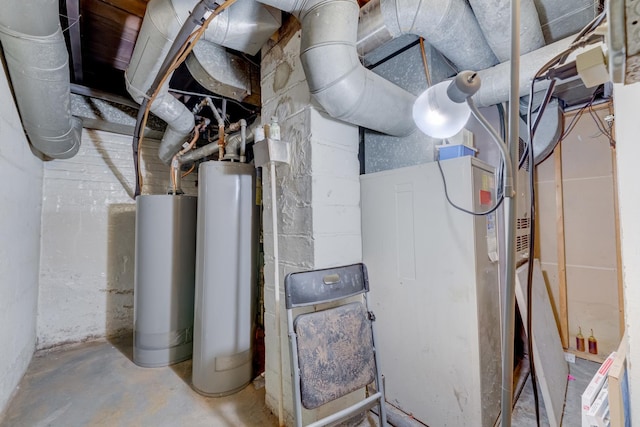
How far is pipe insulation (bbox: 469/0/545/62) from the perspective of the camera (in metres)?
1.26

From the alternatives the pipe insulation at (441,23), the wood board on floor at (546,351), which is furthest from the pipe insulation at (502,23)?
the wood board on floor at (546,351)

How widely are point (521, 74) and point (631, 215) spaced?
979mm

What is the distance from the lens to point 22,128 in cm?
198

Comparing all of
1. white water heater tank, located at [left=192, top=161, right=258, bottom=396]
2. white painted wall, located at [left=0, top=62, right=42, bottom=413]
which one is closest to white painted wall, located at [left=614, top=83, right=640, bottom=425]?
white water heater tank, located at [left=192, top=161, right=258, bottom=396]

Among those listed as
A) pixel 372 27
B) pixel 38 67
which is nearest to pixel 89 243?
pixel 38 67

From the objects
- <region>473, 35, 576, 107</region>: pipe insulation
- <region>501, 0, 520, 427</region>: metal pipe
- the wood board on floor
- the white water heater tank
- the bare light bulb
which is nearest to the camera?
<region>501, 0, 520, 427</region>: metal pipe

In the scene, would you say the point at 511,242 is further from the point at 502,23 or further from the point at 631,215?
the point at 502,23

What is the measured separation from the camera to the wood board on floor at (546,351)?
1600 mm

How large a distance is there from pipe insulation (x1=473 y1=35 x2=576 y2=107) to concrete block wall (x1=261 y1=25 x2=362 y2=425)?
0.79m

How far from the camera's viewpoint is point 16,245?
6.22 feet

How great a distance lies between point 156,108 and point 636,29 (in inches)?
94.3

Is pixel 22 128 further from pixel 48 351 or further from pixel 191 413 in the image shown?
pixel 191 413

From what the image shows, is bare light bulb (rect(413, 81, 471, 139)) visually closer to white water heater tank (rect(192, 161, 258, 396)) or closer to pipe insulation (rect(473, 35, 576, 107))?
pipe insulation (rect(473, 35, 576, 107))

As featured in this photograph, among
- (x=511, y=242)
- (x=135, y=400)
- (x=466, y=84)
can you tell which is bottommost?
(x=135, y=400)
